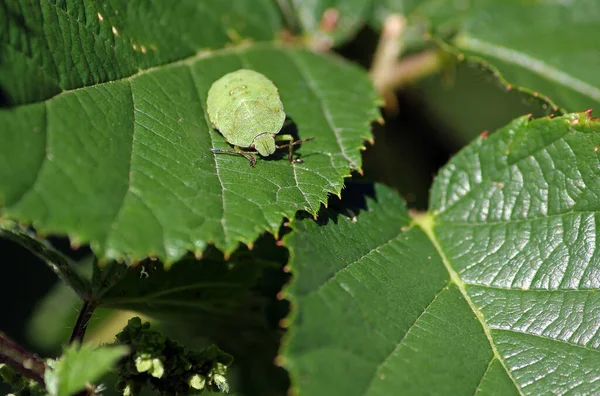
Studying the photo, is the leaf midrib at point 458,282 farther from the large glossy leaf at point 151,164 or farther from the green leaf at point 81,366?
the green leaf at point 81,366

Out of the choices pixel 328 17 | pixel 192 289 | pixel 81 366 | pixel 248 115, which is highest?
pixel 328 17

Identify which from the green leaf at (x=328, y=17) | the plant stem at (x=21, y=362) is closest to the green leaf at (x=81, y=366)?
the plant stem at (x=21, y=362)

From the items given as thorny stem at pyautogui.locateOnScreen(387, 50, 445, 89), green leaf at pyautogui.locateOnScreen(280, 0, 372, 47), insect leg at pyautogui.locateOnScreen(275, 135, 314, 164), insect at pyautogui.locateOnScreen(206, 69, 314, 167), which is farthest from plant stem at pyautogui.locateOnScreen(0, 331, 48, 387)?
thorny stem at pyautogui.locateOnScreen(387, 50, 445, 89)

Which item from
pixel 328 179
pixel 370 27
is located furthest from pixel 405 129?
pixel 328 179

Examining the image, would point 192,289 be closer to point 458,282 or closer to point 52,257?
point 52,257

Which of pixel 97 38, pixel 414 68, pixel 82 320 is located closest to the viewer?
pixel 82 320

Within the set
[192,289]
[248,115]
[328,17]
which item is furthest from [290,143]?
[328,17]
